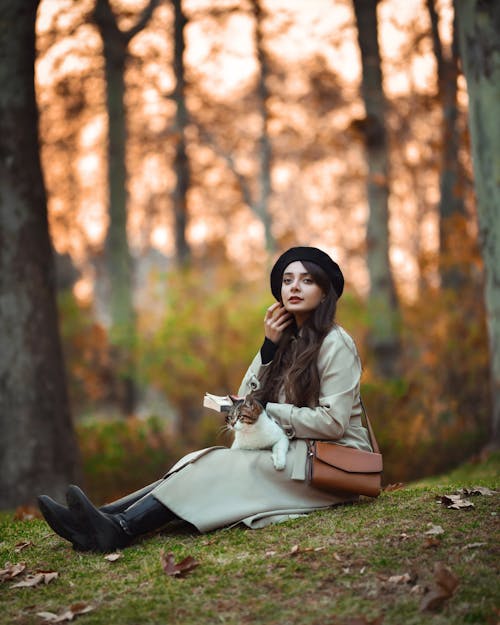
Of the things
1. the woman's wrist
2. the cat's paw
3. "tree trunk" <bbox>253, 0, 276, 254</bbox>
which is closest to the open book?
the cat's paw

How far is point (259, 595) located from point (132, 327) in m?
11.3

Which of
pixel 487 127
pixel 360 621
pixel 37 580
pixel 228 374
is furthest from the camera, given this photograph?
pixel 228 374

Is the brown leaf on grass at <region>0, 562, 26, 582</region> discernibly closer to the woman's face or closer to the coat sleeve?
the coat sleeve

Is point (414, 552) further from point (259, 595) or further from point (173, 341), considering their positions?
point (173, 341)

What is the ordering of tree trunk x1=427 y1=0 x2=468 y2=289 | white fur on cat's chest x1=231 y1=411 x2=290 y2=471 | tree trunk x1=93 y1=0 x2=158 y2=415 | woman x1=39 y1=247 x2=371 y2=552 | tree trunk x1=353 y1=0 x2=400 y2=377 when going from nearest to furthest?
woman x1=39 y1=247 x2=371 y2=552 < white fur on cat's chest x1=231 y1=411 x2=290 y2=471 < tree trunk x1=427 y1=0 x2=468 y2=289 < tree trunk x1=353 y1=0 x2=400 y2=377 < tree trunk x1=93 y1=0 x2=158 y2=415

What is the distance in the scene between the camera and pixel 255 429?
4.86m

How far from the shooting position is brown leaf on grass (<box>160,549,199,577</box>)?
13.9 feet

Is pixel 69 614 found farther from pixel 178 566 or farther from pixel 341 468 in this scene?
pixel 341 468

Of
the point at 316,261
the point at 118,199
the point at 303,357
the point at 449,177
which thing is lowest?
the point at 303,357

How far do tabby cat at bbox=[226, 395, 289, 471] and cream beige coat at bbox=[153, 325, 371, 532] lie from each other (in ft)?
0.19

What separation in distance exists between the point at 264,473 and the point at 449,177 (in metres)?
11.5

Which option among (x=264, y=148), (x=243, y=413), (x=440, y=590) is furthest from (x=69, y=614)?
(x=264, y=148)

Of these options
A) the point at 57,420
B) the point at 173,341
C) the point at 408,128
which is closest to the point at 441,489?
the point at 57,420

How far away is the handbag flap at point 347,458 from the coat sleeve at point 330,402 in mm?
65
